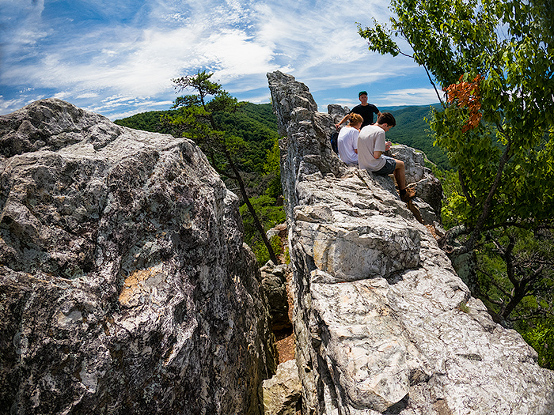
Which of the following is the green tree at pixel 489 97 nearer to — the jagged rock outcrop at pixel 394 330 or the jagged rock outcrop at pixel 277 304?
the jagged rock outcrop at pixel 394 330

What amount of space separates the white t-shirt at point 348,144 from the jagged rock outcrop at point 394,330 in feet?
7.23

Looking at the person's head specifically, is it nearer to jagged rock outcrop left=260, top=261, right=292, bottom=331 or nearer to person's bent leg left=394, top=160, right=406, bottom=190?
person's bent leg left=394, top=160, right=406, bottom=190

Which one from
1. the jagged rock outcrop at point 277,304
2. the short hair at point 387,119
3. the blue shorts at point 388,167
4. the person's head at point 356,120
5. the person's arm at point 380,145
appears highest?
the person's head at point 356,120

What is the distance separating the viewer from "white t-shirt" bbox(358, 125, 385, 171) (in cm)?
756

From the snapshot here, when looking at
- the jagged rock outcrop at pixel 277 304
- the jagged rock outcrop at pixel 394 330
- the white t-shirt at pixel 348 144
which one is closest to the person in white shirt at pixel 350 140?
the white t-shirt at pixel 348 144

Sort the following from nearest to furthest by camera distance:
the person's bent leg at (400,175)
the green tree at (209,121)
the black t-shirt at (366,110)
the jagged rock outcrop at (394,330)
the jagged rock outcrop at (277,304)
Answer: the jagged rock outcrop at (394,330)
the person's bent leg at (400,175)
the black t-shirt at (366,110)
the jagged rock outcrop at (277,304)
the green tree at (209,121)

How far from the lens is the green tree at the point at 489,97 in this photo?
20.2 feet

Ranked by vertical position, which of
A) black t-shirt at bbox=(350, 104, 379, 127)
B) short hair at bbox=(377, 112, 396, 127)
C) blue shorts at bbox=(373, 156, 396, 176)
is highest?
black t-shirt at bbox=(350, 104, 379, 127)

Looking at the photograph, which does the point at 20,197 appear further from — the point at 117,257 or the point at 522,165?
the point at 522,165

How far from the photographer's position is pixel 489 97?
22.1 ft

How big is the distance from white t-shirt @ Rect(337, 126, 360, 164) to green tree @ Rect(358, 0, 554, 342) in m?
2.39

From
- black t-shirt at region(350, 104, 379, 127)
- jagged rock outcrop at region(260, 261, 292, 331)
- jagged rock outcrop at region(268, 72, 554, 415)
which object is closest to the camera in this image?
jagged rock outcrop at region(268, 72, 554, 415)

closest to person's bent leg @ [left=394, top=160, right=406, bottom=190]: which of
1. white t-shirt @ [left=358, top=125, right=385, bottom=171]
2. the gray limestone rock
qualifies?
white t-shirt @ [left=358, top=125, right=385, bottom=171]

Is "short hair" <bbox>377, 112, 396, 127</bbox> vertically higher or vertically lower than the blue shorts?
higher
